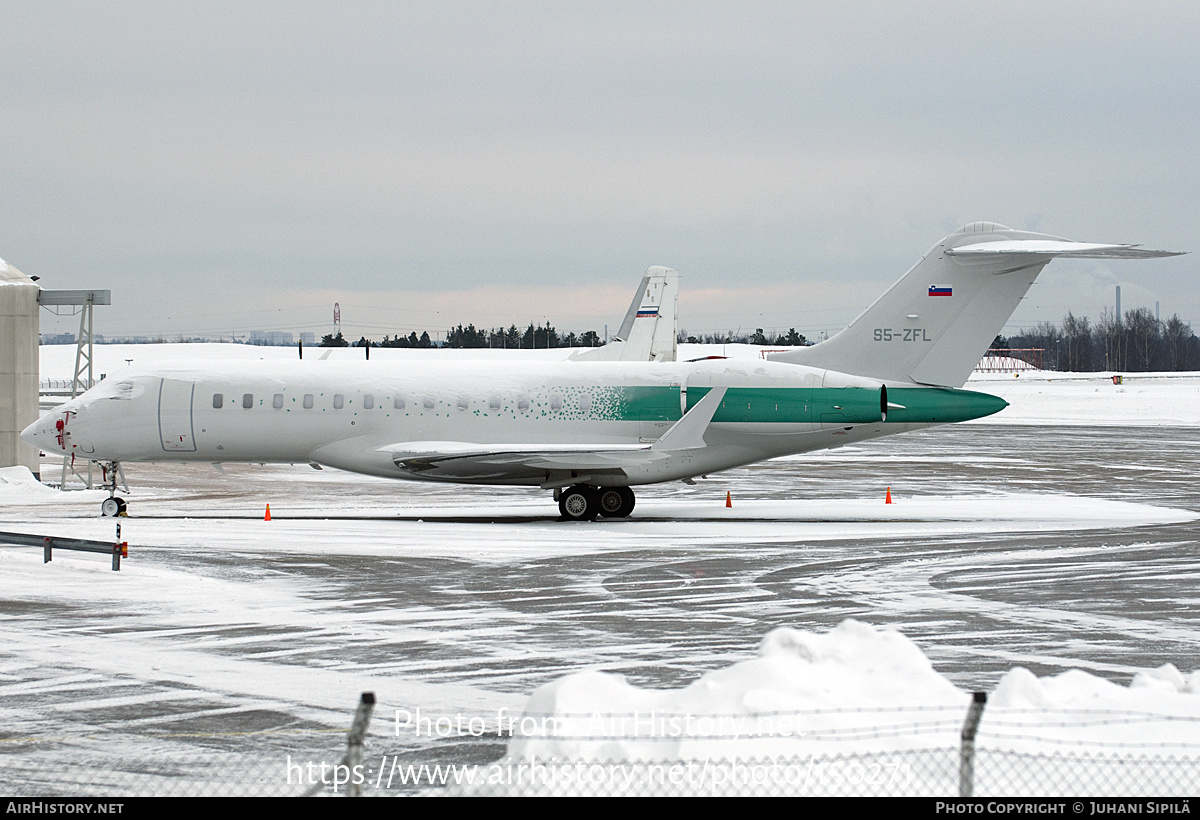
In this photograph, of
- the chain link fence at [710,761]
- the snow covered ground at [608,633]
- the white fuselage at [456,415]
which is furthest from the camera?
the white fuselage at [456,415]

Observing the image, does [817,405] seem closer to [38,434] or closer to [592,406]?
[592,406]

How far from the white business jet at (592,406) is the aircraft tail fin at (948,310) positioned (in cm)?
3

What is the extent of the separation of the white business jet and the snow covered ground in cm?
139

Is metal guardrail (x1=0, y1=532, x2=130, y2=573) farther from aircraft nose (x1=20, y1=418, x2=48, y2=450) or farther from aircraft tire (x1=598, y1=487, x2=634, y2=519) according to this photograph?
aircraft tire (x1=598, y1=487, x2=634, y2=519)

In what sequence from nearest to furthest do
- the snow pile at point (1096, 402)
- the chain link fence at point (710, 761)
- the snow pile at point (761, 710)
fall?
the chain link fence at point (710, 761) < the snow pile at point (761, 710) < the snow pile at point (1096, 402)

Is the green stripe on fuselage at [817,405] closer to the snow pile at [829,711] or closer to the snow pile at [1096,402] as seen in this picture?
the snow pile at [829,711]

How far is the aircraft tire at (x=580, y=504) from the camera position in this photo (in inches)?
982

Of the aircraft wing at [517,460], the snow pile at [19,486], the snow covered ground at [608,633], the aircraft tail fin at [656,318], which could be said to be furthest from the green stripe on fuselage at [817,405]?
the aircraft tail fin at [656,318]

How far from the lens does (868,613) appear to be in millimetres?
14664

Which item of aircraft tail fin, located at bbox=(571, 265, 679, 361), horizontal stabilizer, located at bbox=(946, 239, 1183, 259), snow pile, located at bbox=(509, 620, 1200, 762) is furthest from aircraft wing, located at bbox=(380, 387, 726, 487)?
aircraft tail fin, located at bbox=(571, 265, 679, 361)

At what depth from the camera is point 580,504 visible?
24.9 meters

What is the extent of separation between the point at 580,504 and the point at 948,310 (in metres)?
8.51
